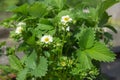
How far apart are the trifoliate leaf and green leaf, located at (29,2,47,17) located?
0.83 ft

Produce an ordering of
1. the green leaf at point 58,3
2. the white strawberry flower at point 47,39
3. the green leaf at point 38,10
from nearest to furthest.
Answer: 1. the white strawberry flower at point 47,39
2. the green leaf at point 38,10
3. the green leaf at point 58,3

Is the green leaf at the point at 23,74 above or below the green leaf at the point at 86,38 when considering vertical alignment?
below

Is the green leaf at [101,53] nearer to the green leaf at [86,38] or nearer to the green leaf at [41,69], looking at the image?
the green leaf at [86,38]

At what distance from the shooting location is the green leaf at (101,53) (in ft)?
7.02

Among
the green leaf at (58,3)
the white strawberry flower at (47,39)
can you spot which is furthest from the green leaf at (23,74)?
the green leaf at (58,3)

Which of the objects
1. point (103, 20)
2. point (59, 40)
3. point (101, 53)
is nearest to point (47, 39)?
point (59, 40)

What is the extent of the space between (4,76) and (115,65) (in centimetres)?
112

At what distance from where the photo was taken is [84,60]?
213 cm

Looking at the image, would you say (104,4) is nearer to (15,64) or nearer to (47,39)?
(47,39)

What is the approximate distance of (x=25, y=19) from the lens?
88.0 inches

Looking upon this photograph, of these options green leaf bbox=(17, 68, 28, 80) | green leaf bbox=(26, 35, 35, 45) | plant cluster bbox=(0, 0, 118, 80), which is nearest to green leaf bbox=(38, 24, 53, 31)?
plant cluster bbox=(0, 0, 118, 80)

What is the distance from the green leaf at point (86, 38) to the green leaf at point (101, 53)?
1.4 inches

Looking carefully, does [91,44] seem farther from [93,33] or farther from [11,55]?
[11,55]

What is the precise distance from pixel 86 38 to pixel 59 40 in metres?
0.17
